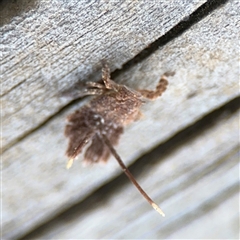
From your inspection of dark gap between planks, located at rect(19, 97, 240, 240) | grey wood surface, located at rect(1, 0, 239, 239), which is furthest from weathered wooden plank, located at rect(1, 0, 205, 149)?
dark gap between planks, located at rect(19, 97, 240, 240)

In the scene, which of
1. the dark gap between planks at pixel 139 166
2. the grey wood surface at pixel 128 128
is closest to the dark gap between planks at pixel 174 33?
the grey wood surface at pixel 128 128

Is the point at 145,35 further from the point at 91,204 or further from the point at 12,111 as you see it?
the point at 91,204

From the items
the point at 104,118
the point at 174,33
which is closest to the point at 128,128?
the point at 104,118

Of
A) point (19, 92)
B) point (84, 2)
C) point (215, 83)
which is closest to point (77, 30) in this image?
point (84, 2)

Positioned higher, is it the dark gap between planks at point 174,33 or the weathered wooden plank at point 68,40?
the weathered wooden plank at point 68,40

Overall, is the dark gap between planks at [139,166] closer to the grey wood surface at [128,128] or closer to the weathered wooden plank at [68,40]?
the grey wood surface at [128,128]

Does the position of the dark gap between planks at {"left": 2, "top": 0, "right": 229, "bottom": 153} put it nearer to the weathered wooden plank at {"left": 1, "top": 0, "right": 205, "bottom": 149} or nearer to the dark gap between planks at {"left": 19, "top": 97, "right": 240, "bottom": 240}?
the weathered wooden plank at {"left": 1, "top": 0, "right": 205, "bottom": 149}
